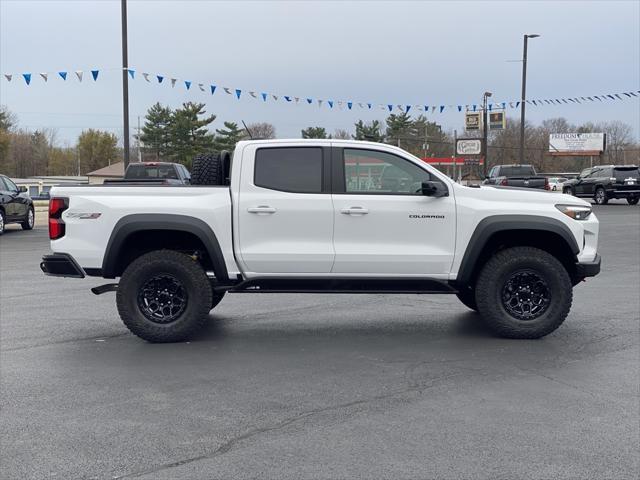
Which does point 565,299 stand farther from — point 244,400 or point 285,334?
point 244,400

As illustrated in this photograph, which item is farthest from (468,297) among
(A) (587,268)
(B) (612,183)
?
(B) (612,183)

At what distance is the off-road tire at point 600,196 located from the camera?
106ft

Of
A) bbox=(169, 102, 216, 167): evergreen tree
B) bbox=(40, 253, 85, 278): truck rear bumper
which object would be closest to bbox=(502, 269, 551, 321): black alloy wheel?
bbox=(40, 253, 85, 278): truck rear bumper

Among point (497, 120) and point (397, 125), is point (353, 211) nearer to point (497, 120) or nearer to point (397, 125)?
point (497, 120)

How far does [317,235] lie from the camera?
6730 mm

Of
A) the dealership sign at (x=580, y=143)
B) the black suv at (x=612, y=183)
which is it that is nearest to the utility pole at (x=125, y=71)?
the black suv at (x=612, y=183)

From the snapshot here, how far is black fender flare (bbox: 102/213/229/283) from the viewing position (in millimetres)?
6574

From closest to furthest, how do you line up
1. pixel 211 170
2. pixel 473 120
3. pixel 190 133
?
pixel 211 170, pixel 473 120, pixel 190 133

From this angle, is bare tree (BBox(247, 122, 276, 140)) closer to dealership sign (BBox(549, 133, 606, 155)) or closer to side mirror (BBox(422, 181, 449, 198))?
side mirror (BBox(422, 181, 449, 198))

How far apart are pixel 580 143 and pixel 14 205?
89204 millimetres

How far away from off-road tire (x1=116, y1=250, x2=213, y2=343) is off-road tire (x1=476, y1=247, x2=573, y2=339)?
8.88 ft

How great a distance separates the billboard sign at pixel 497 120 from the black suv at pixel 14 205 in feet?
129

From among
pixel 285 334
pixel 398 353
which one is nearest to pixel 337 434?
pixel 398 353

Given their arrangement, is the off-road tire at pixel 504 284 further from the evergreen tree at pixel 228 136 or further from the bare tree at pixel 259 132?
the evergreen tree at pixel 228 136
